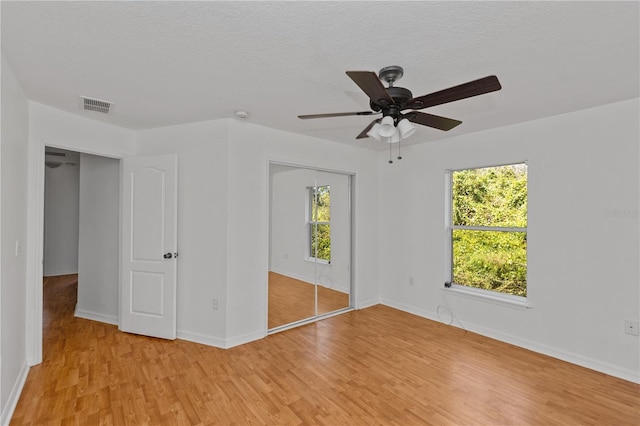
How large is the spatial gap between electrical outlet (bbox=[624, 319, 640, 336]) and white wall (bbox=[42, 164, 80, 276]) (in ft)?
29.8

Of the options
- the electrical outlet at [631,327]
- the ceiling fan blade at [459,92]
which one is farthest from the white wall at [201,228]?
the electrical outlet at [631,327]

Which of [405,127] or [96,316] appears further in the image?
[96,316]

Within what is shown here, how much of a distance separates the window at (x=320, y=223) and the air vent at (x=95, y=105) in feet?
7.82

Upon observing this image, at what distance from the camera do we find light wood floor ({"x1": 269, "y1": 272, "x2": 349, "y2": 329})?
12.6 feet

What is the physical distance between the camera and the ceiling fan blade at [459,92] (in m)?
1.60

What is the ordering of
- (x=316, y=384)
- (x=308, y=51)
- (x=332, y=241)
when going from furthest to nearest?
1. (x=332, y=241)
2. (x=316, y=384)
3. (x=308, y=51)

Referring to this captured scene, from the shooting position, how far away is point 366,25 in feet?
5.37

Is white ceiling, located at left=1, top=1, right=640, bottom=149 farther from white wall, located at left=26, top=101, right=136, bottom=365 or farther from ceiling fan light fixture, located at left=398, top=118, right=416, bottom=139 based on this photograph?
ceiling fan light fixture, located at left=398, top=118, right=416, bottom=139

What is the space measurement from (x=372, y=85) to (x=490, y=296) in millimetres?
3090

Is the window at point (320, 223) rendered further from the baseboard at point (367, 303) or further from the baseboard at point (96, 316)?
the baseboard at point (96, 316)

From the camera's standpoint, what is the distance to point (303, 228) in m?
4.20

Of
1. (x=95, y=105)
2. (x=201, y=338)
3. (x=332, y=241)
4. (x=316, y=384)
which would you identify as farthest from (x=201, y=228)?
(x=316, y=384)

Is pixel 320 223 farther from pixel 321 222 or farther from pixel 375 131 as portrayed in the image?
pixel 375 131

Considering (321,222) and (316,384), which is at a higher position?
(321,222)
